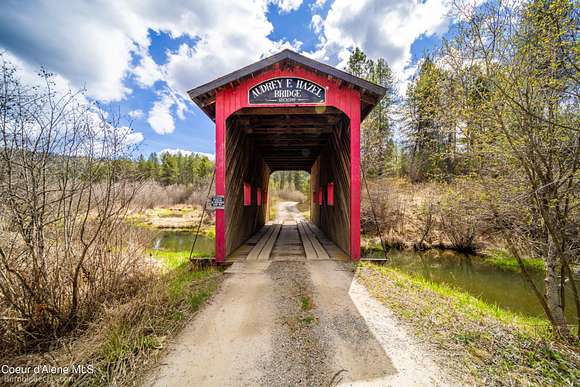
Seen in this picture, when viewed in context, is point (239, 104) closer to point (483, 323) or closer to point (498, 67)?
point (498, 67)

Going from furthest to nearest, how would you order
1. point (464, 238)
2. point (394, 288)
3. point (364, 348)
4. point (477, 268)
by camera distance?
point (464, 238)
point (477, 268)
point (394, 288)
point (364, 348)

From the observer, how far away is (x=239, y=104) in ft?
15.8

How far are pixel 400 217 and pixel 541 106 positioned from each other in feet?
27.8

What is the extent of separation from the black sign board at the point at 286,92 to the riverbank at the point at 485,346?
3.98 m

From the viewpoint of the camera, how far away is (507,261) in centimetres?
785

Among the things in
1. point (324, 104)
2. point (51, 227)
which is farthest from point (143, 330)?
point (324, 104)

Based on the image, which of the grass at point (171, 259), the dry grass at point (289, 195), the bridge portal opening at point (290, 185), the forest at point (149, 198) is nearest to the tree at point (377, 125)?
the forest at point (149, 198)

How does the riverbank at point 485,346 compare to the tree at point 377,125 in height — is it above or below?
below

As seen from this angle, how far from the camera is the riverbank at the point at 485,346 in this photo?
1.71 meters

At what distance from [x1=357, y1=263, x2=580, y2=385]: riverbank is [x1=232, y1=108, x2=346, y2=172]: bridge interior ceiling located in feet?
13.9

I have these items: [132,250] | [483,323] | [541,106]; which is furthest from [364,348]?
[541,106]

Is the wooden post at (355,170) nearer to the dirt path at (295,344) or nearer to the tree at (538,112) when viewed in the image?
the dirt path at (295,344)

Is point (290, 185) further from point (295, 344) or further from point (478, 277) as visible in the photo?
point (295, 344)

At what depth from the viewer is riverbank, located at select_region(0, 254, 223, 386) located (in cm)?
166
